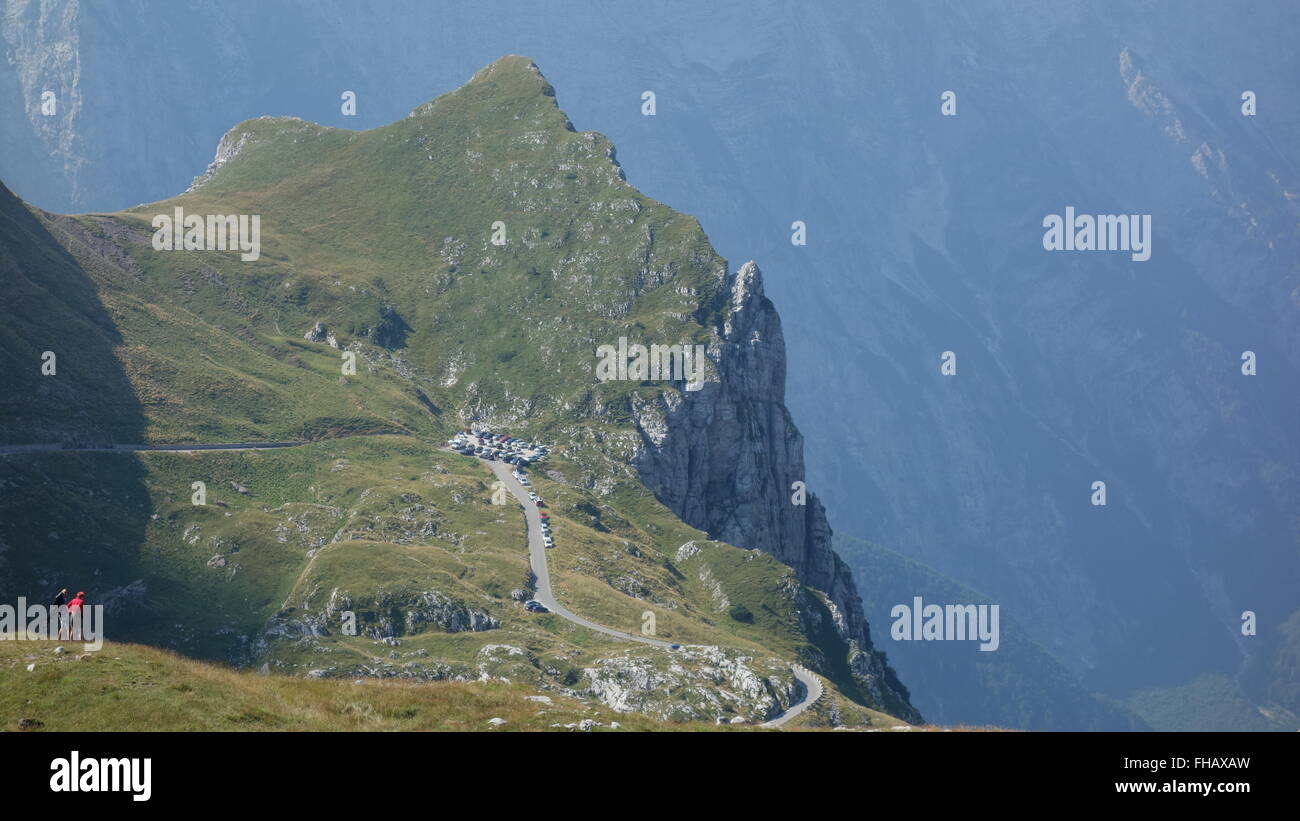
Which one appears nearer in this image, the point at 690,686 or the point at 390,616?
the point at 690,686

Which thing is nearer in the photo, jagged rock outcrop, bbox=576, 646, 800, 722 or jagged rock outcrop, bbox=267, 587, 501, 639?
jagged rock outcrop, bbox=576, 646, 800, 722

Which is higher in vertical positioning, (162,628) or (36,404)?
(36,404)

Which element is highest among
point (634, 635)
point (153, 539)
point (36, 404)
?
point (36, 404)

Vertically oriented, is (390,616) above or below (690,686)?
above

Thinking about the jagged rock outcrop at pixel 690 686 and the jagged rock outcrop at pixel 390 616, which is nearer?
the jagged rock outcrop at pixel 690 686

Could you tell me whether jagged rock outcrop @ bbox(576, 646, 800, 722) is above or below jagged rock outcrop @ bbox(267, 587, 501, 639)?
below

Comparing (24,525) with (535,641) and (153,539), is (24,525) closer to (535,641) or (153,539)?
(153,539)

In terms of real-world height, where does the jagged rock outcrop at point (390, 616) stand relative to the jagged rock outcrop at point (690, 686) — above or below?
above
